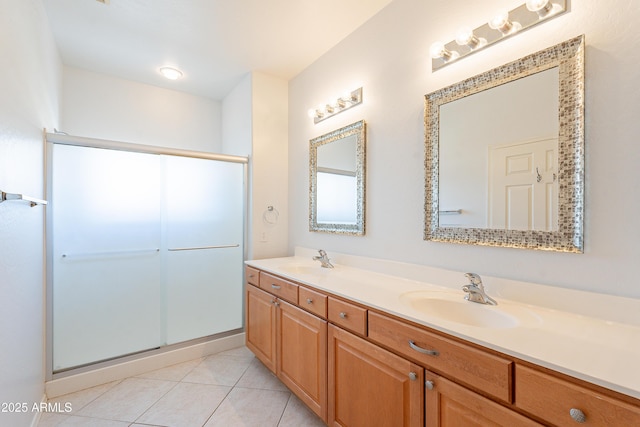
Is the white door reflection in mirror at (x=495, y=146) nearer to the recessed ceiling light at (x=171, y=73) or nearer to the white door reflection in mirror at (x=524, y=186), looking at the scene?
the white door reflection in mirror at (x=524, y=186)

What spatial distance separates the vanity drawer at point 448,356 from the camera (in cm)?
85

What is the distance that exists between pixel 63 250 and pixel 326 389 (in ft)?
6.76

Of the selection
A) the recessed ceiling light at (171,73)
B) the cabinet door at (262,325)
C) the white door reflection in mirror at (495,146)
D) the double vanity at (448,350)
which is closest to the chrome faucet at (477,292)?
the double vanity at (448,350)

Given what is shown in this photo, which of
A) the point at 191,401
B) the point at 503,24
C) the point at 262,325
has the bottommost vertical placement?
the point at 191,401

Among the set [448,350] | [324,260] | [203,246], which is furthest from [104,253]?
[448,350]

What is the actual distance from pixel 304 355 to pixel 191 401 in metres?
0.90

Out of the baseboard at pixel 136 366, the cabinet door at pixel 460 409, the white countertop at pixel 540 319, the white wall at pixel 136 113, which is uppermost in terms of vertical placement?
the white wall at pixel 136 113

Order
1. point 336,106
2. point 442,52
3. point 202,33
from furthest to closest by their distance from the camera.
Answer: point 336,106
point 202,33
point 442,52

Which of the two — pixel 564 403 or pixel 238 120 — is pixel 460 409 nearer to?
pixel 564 403

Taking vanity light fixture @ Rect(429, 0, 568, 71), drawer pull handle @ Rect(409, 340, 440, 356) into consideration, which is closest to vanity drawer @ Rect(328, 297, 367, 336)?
drawer pull handle @ Rect(409, 340, 440, 356)

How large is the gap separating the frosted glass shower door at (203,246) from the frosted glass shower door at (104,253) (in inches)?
4.6

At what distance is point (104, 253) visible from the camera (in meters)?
2.18

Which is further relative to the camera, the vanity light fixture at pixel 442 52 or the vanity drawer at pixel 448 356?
the vanity light fixture at pixel 442 52

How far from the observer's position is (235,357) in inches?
99.2
